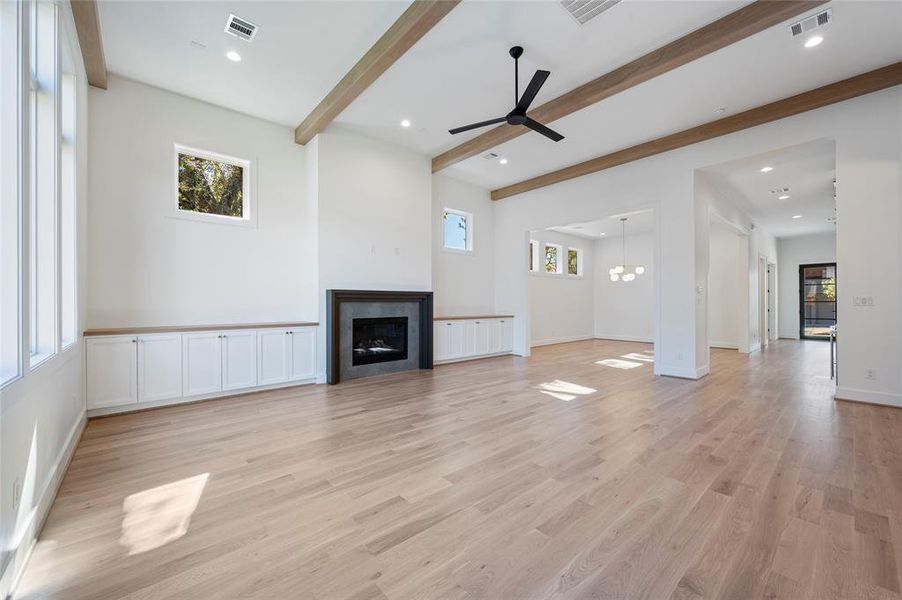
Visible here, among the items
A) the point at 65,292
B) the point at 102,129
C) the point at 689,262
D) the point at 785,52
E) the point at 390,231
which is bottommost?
the point at 65,292

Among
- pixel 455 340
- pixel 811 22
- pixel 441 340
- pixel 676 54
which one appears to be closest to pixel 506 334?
pixel 455 340

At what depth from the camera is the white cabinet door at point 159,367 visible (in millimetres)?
3986

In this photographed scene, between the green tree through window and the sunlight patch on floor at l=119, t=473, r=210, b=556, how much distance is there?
3.68 meters

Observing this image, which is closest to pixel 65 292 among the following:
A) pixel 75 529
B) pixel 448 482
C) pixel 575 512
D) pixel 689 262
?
pixel 75 529

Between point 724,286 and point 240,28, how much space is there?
10849 millimetres

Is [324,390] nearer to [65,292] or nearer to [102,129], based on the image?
[65,292]

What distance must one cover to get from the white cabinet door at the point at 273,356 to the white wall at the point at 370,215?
0.49m

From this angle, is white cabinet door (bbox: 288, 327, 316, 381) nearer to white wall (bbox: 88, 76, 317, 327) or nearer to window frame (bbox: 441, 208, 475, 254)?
white wall (bbox: 88, 76, 317, 327)

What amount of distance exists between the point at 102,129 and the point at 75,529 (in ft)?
14.1

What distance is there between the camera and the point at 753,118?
15.5ft

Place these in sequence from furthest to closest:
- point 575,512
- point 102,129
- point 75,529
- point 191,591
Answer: point 102,129, point 575,512, point 75,529, point 191,591

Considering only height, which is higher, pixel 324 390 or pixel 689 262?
pixel 689 262

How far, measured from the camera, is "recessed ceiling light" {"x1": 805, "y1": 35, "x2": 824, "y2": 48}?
3.45 meters

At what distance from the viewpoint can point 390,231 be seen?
6.09m
